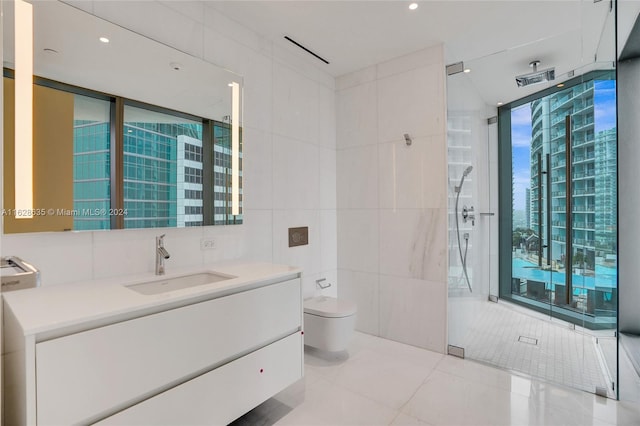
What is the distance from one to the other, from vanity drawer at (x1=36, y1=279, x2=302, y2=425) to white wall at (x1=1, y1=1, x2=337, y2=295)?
609 mm

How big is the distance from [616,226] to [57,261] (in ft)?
9.99

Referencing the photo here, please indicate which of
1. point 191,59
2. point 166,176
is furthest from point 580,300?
point 191,59

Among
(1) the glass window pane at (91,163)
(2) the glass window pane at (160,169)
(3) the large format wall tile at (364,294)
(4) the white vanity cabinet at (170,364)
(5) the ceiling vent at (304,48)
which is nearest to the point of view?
(4) the white vanity cabinet at (170,364)

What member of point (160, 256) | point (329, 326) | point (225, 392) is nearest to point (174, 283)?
point (160, 256)

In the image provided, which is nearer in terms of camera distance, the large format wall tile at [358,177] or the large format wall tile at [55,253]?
the large format wall tile at [55,253]

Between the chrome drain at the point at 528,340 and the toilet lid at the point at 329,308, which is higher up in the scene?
the toilet lid at the point at 329,308

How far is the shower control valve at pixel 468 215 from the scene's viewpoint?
263cm

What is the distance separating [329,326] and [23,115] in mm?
2115

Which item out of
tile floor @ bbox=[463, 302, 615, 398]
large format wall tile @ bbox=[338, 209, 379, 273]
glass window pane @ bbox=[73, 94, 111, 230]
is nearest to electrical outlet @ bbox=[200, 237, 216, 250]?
glass window pane @ bbox=[73, 94, 111, 230]

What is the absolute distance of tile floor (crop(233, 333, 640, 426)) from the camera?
1780mm

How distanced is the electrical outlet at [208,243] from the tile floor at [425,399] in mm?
1024

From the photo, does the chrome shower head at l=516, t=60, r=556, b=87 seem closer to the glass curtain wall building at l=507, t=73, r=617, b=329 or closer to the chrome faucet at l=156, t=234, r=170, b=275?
the glass curtain wall building at l=507, t=73, r=617, b=329

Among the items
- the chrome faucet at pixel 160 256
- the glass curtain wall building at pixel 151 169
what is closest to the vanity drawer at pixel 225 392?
the chrome faucet at pixel 160 256

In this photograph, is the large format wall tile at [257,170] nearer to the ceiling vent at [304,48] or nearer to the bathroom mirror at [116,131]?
the bathroom mirror at [116,131]
